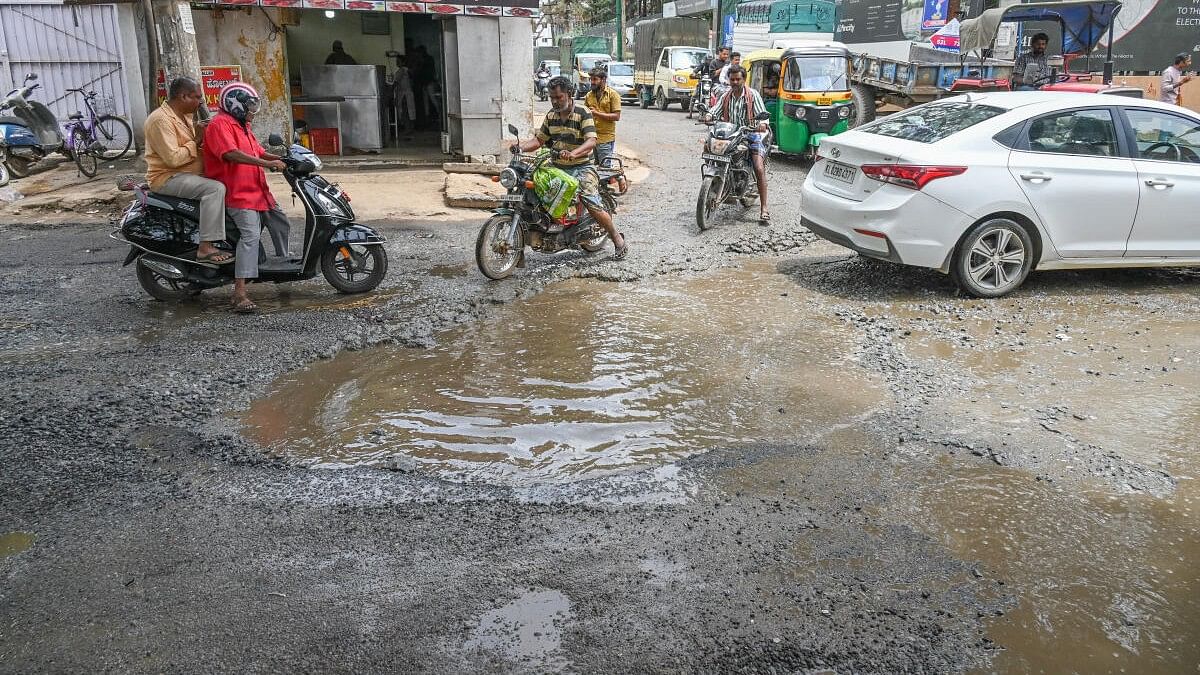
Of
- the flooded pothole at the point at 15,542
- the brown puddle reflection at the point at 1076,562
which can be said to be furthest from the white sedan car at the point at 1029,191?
the flooded pothole at the point at 15,542

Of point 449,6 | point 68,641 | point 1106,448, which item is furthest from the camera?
point 449,6

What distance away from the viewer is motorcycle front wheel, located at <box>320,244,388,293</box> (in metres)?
6.91

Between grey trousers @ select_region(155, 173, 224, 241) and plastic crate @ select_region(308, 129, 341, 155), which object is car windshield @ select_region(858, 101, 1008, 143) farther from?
plastic crate @ select_region(308, 129, 341, 155)

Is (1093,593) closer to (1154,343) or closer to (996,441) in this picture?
(996,441)

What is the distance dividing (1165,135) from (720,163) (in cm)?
423

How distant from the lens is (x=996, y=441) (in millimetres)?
4441

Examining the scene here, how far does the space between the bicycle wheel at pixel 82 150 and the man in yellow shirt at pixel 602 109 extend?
766 cm

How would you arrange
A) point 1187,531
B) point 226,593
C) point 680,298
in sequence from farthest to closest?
point 680,298 → point 1187,531 → point 226,593

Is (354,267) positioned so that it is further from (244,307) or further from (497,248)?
(497,248)

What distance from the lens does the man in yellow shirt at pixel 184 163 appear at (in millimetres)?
6148

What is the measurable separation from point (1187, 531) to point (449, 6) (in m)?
12.3

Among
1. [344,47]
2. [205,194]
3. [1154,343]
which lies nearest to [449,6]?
[344,47]

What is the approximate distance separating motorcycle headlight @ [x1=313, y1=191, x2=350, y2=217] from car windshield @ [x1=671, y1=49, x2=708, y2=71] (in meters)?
23.4

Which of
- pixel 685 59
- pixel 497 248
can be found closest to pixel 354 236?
pixel 497 248
